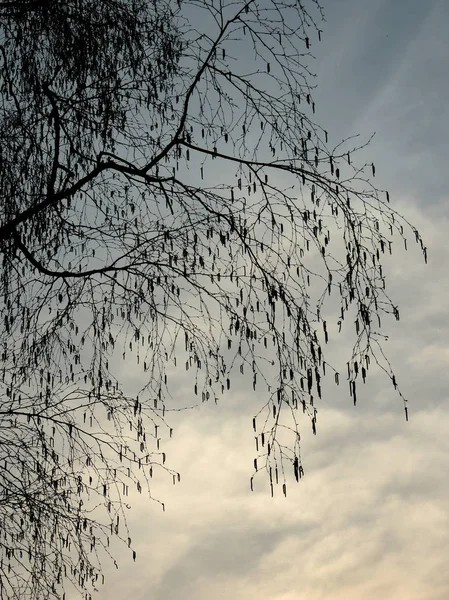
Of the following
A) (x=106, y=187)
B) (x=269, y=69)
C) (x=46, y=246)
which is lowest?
(x=46, y=246)

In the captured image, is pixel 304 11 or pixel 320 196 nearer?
pixel 320 196

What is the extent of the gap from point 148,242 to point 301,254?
0.77 metres

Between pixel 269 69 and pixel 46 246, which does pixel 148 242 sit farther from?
pixel 269 69

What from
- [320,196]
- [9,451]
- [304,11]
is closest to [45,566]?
[9,451]

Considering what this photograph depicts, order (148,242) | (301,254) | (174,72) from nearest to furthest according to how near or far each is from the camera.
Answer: (301,254) → (148,242) → (174,72)

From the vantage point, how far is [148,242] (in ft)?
13.4

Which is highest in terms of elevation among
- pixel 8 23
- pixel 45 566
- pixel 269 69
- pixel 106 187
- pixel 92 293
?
pixel 8 23

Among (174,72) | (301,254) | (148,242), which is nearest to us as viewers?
(301,254)

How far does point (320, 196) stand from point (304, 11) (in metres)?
1.06

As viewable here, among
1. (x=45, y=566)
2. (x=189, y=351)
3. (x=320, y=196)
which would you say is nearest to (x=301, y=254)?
(x=320, y=196)

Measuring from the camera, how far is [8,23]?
167 inches

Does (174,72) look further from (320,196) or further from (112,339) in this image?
(112,339)

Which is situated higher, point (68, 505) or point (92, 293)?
point (92, 293)

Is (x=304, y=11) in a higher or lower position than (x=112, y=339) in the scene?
higher
